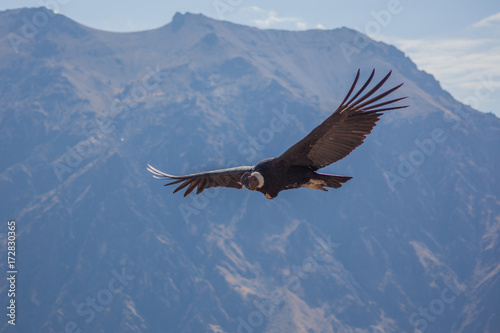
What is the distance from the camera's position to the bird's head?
17255 mm

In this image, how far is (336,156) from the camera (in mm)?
18141

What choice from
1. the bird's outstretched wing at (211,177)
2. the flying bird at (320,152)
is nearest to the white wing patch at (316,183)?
the flying bird at (320,152)

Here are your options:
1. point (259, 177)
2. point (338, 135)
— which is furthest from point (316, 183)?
point (259, 177)

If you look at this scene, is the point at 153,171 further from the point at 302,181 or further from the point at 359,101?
the point at 359,101

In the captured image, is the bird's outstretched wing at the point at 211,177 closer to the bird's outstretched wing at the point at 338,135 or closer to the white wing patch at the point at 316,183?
the white wing patch at the point at 316,183

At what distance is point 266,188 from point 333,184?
1.86m

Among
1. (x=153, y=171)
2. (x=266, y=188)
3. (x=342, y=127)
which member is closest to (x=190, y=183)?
(x=153, y=171)

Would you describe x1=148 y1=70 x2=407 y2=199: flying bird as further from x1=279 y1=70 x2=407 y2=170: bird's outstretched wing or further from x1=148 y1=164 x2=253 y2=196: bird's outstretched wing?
x1=148 y1=164 x2=253 y2=196: bird's outstretched wing

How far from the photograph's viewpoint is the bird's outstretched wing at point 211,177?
20159mm

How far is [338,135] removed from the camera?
1798 cm

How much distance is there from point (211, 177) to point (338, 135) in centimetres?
542

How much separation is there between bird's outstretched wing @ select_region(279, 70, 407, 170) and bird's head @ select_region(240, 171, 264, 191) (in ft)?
3.13

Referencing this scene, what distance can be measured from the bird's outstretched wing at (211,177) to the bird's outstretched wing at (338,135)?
2.06 metres

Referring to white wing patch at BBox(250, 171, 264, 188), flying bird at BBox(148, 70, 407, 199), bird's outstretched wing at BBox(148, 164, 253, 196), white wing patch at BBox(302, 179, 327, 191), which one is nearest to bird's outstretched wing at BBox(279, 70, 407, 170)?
flying bird at BBox(148, 70, 407, 199)
